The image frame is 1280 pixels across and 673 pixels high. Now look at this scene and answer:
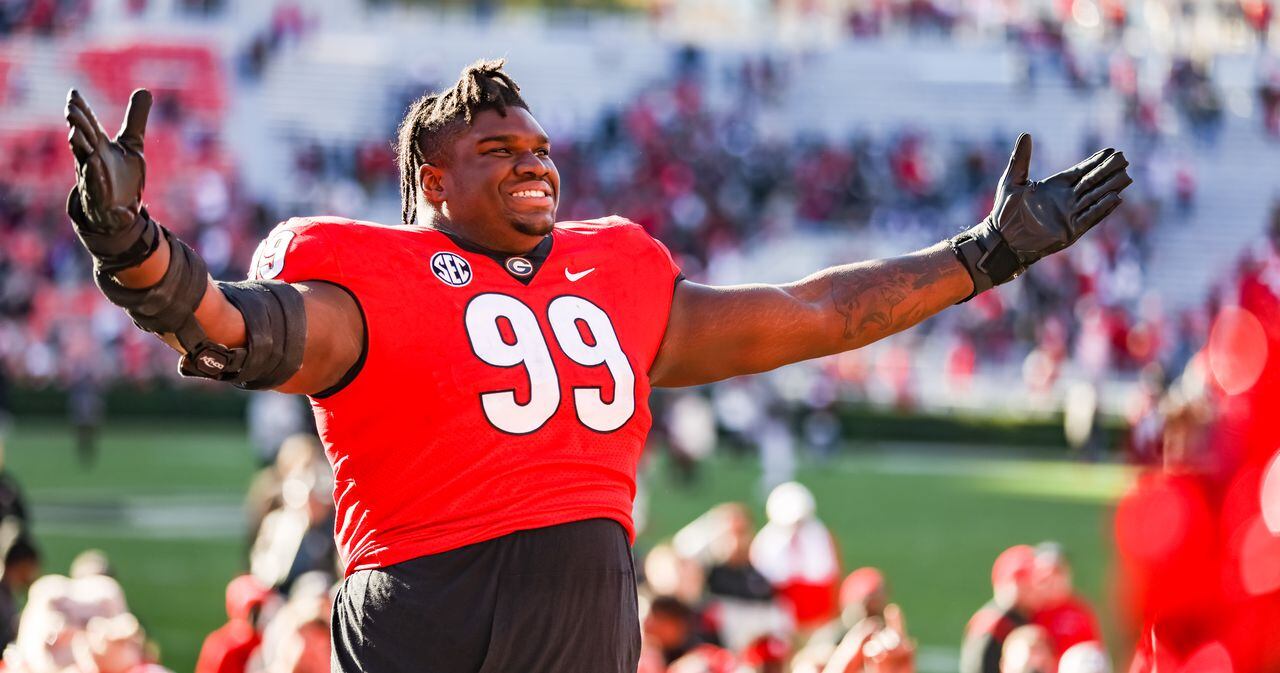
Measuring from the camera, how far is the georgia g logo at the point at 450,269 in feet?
10.2

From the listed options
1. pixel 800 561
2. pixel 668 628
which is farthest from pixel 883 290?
pixel 800 561

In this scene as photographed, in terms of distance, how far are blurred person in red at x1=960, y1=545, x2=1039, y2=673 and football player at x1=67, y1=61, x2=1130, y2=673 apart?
380cm

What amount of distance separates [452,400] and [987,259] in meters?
1.27

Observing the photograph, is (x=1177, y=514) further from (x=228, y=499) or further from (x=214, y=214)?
(x=214, y=214)

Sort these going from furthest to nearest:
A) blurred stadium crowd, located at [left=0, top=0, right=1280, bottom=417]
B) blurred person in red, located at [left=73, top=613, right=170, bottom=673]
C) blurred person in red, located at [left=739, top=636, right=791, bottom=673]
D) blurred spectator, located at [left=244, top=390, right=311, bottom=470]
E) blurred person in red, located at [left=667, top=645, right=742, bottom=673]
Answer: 1. blurred stadium crowd, located at [left=0, top=0, right=1280, bottom=417]
2. blurred spectator, located at [left=244, top=390, right=311, bottom=470]
3. blurred person in red, located at [left=739, top=636, right=791, bottom=673]
4. blurred person in red, located at [left=667, top=645, right=742, bottom=673]
5. blurred person in red, located at [left=73, top=613, right=170, bottom=673]

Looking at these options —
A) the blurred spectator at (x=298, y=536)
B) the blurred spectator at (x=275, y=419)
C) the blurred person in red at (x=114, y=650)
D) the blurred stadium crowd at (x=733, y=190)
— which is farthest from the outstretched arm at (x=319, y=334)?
A: the blurred stadium crowd at (x=733, y=190)

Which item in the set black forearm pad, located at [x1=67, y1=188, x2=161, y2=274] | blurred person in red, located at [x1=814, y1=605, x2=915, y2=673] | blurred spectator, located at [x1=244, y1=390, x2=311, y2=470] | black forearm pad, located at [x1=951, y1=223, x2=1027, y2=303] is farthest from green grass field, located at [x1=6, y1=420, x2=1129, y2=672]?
black forearm pad, located at [x1=67, y1=188, x2=161, y2=274]

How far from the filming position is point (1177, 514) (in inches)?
56.5

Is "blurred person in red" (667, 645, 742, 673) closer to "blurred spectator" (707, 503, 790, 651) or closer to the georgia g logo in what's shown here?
"blurred spectator" (707, 503, 790, 651)

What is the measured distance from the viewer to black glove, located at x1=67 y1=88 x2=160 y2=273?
2639mm

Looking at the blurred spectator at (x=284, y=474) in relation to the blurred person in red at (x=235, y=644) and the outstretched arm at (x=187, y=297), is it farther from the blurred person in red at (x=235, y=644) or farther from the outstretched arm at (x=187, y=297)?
the outstretched arm at (x=187, y=297)

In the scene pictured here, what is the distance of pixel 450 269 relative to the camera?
3.13 metres

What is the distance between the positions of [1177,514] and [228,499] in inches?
663

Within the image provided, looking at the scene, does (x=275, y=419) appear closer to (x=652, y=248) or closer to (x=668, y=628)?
(x=668, y=628)
